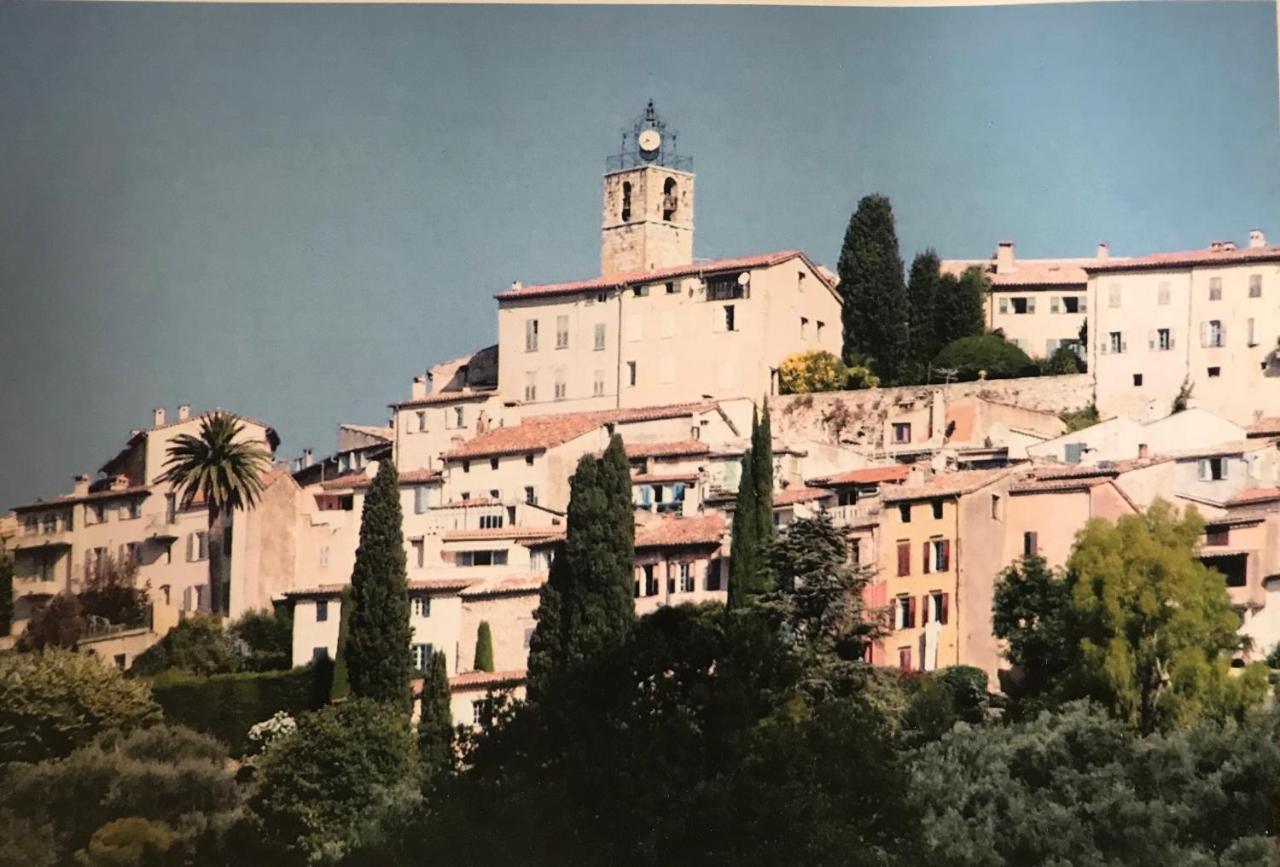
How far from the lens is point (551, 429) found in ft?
70.6

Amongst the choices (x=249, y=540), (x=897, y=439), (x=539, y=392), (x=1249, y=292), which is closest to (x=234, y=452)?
(x=249, y=540)

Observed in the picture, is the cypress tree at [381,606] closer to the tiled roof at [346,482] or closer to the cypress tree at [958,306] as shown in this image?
the tiled roof at [346,482]

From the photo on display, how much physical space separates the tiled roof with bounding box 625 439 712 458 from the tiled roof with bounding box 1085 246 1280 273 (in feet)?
10.8

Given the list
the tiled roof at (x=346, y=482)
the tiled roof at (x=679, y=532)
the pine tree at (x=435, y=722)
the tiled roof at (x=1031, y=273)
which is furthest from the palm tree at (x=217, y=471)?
the tiled roof at (x=1031, y=273)

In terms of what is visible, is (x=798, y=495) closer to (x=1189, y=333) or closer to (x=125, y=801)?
(x=1189, y=333)

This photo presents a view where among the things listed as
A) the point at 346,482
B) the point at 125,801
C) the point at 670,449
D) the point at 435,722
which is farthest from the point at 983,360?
the point at 125,801

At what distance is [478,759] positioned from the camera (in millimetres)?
17625

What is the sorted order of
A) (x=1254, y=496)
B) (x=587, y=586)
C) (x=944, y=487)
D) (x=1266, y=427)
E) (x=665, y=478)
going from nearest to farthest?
(x=587, y=586), (x=1254, y=496), (x=944, y=487), (x=665, y=478), (x=1266, y=427)

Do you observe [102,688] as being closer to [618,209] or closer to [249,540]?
[249,540]

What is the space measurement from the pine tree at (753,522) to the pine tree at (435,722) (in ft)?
5.81

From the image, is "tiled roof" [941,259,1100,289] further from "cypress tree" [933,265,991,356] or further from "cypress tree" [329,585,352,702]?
"cypress tree" [329,585,352,702]

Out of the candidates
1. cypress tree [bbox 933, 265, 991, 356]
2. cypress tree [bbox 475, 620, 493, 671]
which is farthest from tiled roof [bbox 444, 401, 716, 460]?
cypress tree [bbox 933, 265, 991, 356]

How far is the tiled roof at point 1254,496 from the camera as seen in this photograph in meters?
18.9

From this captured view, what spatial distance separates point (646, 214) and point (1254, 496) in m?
5.41
